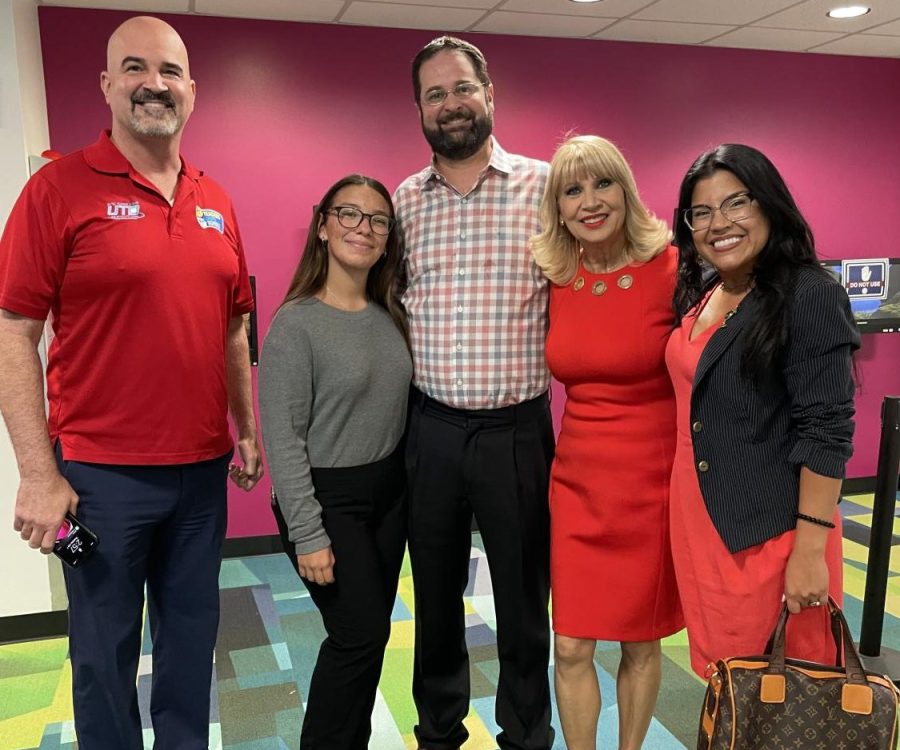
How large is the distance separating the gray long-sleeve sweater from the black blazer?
0.74 metres

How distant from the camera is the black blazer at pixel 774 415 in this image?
143cm

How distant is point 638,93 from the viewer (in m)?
4.37

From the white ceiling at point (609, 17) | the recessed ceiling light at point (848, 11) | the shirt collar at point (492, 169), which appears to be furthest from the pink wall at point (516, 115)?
the shirt collar at point (492, 169)

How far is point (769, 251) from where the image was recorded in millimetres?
1544

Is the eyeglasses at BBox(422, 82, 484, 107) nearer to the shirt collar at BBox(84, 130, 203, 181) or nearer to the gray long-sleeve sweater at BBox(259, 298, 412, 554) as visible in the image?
the gray long-sleeve sweater at BBox(259, 298, 412, 554)

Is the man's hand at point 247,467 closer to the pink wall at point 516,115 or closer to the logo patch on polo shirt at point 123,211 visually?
the logo patch on polo shirt at point 123,211

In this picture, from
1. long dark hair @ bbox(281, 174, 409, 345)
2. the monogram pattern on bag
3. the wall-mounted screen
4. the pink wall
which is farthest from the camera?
the wall-mounted screen

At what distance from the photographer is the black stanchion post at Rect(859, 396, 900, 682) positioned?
8.66 feet

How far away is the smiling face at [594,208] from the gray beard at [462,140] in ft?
0.95

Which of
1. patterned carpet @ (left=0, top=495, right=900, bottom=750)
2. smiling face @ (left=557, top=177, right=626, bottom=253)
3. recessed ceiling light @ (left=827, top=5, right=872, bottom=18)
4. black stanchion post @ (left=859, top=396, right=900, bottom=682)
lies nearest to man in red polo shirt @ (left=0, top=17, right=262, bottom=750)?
patterned carpet @ (left=0, top=495, right=900, bottom=750)

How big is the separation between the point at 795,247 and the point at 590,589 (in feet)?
3.00

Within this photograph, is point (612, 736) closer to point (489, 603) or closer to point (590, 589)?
point (590, 589)

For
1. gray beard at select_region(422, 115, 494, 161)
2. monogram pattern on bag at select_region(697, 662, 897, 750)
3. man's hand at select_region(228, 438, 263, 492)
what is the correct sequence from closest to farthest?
1. monogram pattern on bag at select_region(697, 662, 897, 750)
2. gray beard at select_region(422, 115, 494, 161)
3. man's hand at select_region(228, 438, 263, 492)

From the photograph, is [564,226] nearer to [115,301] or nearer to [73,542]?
[115,301]
